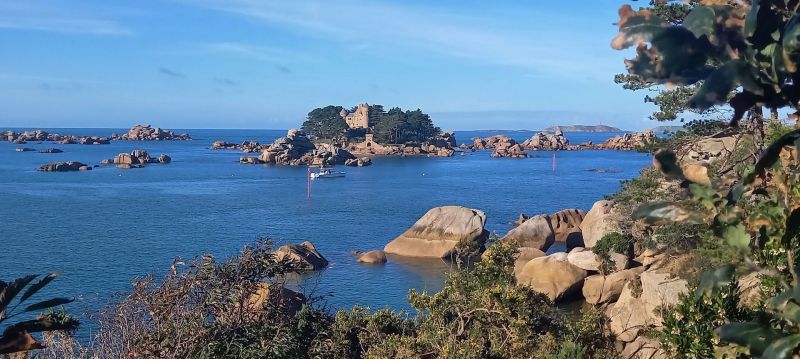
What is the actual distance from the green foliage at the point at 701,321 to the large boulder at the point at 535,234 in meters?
29.0

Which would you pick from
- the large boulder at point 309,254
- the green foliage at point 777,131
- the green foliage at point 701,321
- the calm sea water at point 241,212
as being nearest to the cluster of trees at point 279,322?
the calm sea water at point 241,212

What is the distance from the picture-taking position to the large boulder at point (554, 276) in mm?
25688

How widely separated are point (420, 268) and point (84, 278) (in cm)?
1396

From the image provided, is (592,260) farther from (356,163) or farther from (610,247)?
(356,163)

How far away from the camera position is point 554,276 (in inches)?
1029

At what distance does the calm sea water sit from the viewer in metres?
28.5

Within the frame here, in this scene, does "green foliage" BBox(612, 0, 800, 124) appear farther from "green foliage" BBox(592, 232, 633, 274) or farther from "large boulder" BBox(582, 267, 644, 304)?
"green foliage" BBox(592, 232, 633, 274)

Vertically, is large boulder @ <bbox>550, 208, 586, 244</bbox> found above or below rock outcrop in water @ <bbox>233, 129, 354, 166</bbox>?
below

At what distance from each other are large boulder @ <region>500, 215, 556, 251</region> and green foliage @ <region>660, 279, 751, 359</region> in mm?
28995

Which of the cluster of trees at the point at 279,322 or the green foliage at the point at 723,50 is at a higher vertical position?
the green foliage at the point at 723,50

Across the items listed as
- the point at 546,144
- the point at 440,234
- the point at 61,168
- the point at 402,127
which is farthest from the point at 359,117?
the point at 440,234

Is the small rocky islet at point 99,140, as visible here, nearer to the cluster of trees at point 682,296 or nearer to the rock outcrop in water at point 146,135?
the rock outcrop in water at point 146,135

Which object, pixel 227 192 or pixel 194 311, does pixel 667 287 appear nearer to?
pixel 194 311

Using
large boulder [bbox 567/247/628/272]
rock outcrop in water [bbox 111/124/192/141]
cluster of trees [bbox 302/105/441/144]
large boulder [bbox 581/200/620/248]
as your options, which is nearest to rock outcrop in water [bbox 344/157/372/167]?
cluster of trees [bbox 302/105/441/144]
